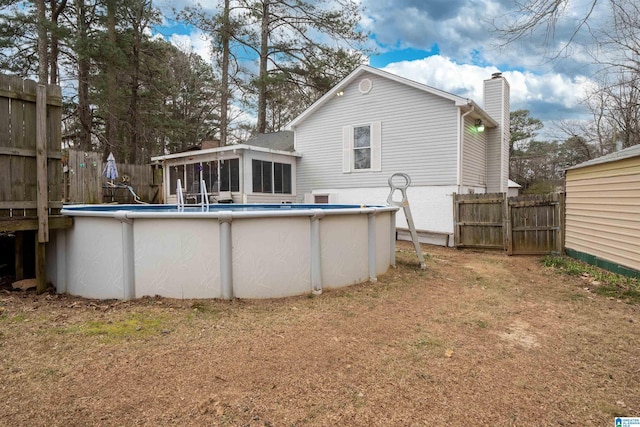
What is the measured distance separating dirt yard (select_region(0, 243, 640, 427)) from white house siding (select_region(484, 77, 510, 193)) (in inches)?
343

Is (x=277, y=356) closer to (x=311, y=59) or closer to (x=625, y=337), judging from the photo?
(x=625, y=337)

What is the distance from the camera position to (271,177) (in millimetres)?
12688

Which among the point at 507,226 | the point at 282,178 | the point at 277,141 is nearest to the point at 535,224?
the point at 507,226

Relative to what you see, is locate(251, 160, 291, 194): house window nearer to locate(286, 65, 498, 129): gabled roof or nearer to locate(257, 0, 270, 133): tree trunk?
locate(286, 65, 498, 129): gabled roof

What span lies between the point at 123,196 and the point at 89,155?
2.11 metres

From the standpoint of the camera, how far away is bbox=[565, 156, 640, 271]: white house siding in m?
5.63

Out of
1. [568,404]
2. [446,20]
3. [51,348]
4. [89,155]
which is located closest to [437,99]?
[446,20]

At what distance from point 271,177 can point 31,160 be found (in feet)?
28.3

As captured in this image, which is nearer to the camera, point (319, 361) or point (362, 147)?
point (319, 361)

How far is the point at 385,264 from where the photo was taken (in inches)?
226

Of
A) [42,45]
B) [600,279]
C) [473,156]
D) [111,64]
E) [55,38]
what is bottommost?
[600,279]

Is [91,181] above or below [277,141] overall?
below

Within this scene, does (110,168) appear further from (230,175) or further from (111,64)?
(111,64)

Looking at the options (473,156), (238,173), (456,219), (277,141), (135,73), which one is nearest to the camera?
(456,219)
